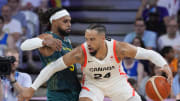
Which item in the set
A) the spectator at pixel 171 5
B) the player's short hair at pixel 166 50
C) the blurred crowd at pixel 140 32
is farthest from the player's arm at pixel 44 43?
the spectator at pixel 171 5

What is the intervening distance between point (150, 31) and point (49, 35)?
3805 mm

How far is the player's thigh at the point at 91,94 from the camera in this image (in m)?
4.38

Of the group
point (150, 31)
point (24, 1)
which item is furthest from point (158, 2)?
point (24, 1)

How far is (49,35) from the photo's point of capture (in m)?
4.73

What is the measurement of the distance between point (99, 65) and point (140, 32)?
3596 mm

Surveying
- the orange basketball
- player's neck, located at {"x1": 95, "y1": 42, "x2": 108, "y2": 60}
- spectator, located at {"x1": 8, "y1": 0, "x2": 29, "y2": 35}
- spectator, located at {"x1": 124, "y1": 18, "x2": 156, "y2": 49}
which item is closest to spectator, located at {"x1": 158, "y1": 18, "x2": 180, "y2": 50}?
spectator, located at {"x1": 124, "y1": 18, "x2": 156, "y2": 49}

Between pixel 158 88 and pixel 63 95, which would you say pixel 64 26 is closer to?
pixel 63 95

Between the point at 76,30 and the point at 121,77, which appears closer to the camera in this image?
the point at 121,77

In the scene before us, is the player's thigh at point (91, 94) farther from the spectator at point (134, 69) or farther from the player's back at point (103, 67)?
the spectator at point (134, 69)

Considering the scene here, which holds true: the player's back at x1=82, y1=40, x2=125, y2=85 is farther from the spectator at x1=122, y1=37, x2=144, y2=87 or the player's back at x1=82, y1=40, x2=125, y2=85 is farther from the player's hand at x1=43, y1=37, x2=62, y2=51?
the spectator at x1=122, y1=37, x2=144, y2=87

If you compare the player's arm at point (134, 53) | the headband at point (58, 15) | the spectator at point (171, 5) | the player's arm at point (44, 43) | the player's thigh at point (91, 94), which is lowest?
the player's thigh at point (91, 94)

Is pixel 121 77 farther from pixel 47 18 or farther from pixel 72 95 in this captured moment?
pixel 47 18

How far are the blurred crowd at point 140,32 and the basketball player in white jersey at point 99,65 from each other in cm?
204

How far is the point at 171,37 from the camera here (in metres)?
8.02
